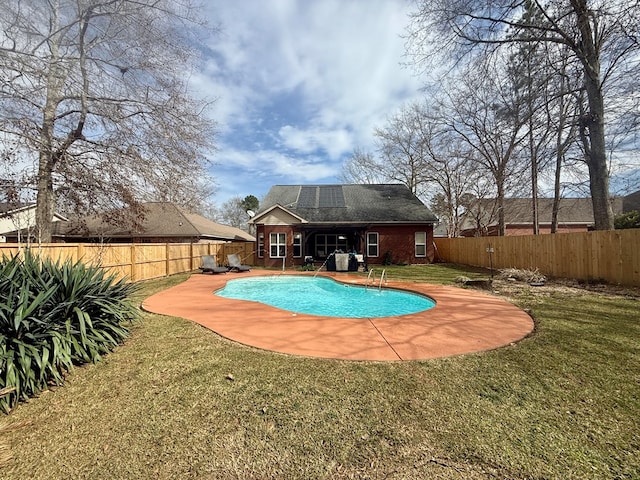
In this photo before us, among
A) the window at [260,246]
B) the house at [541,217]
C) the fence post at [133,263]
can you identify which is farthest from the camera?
the house at [541,217]

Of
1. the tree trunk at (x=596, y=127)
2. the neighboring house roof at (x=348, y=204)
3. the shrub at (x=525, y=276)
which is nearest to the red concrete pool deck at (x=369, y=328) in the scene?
the shrub at (x=525, y=276)

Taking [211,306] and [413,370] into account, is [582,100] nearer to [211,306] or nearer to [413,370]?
[413,370]

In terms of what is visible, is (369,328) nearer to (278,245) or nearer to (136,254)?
(136,254)

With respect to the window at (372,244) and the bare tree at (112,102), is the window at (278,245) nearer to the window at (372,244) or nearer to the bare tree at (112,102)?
the window at (372,244)

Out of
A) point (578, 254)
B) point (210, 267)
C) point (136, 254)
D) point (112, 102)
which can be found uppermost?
point (112, 102)

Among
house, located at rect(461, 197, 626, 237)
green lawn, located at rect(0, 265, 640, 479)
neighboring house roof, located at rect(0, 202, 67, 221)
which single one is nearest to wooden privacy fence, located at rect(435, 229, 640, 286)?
green lawn, located at rect(0, 265, 640, 479)

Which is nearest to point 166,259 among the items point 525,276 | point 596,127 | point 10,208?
point 10,208

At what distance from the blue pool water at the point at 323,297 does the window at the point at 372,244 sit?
21.3ft

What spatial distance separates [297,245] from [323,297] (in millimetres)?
9245

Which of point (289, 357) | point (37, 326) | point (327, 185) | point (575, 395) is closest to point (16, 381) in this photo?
point (37, 326)

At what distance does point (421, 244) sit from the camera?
19.8m

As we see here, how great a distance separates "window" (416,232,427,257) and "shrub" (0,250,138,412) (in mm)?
17897

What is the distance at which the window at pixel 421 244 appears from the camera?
1980 cm

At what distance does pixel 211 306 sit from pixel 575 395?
7.12 m
